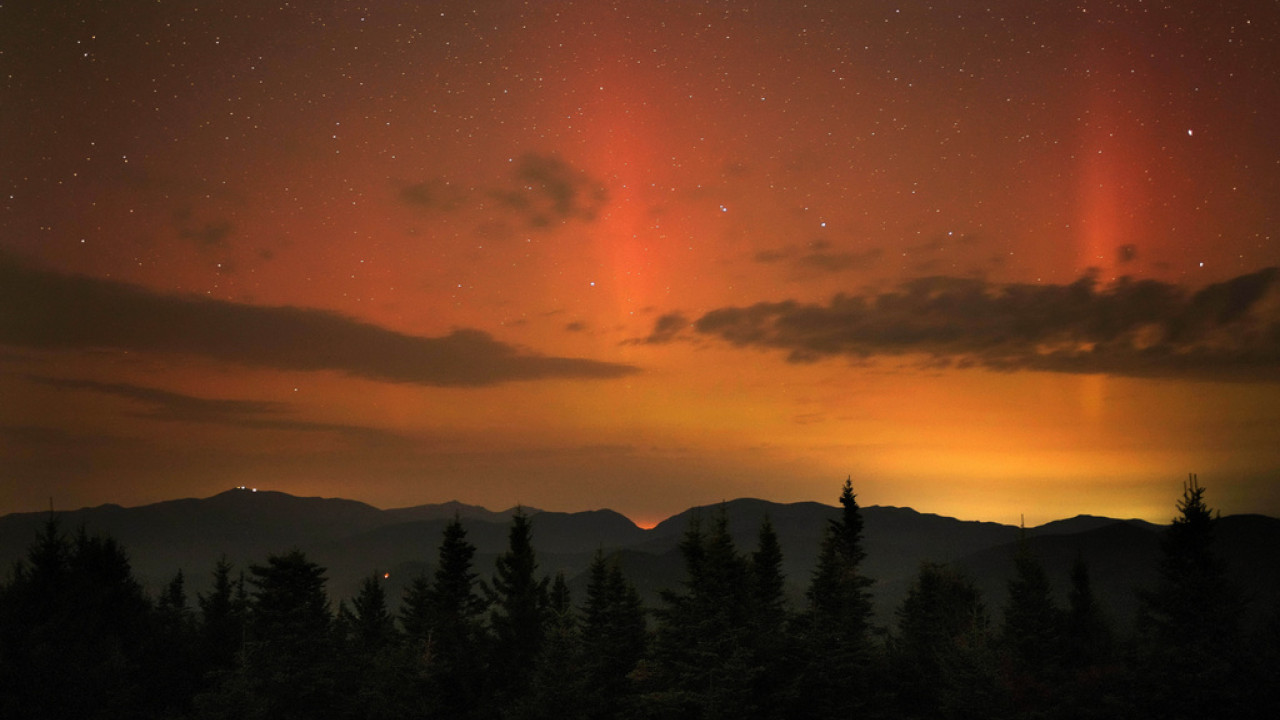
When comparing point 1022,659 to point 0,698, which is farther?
point 1022,659

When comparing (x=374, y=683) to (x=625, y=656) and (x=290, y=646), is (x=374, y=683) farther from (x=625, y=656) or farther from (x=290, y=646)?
(x=625, y=656)

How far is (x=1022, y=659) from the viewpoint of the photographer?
2041 inches

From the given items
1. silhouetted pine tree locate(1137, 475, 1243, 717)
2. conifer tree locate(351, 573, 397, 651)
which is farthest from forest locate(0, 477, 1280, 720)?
conifer tree locate(351, 573, 397, 651)

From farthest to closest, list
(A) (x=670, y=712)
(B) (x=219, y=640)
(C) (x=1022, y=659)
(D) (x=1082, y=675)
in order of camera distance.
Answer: (B) (x=219, y=640), (C) (x=1022, y=659), (D) (x=1082, y=675), (A) (x=670, y=712)

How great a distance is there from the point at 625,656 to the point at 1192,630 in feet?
107

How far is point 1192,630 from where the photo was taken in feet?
142

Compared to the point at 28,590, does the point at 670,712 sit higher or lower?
lower

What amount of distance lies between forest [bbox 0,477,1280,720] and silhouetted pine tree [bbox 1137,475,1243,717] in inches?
3.8

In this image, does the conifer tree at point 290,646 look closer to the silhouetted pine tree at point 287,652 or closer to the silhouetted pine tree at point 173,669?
the silhouetted pine tree at point 287,652

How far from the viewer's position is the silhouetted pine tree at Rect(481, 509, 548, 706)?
54.1 metres

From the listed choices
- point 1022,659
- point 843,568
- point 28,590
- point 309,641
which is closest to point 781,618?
point 843,568

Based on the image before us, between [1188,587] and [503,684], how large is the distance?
143ft

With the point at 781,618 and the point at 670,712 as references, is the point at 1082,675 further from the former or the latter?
the point at 670,712

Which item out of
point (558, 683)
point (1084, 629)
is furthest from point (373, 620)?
point (1084, 629)
